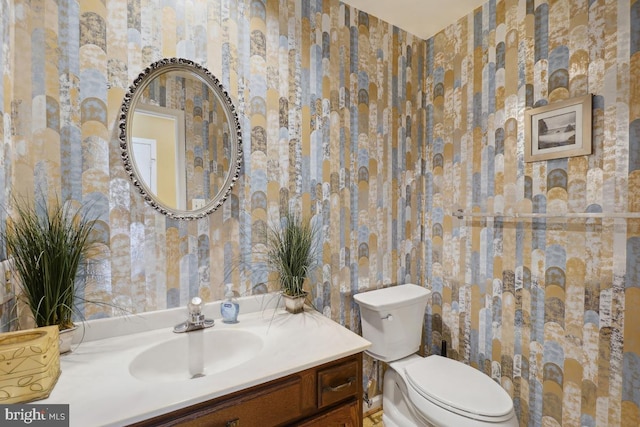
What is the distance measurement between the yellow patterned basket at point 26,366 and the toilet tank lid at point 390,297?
1320mm

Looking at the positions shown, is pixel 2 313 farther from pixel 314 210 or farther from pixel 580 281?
→ pixel 580 281

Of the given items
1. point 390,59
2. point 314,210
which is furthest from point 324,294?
point 390,59

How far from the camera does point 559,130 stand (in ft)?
4.73

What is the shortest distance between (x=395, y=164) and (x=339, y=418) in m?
1.47

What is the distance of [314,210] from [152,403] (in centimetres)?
110

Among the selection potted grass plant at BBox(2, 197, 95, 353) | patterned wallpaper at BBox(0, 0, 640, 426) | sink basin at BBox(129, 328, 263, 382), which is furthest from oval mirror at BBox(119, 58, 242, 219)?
sink basin at BBox(129, 328, 263, 382)

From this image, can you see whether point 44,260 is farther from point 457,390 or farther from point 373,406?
point 373,406

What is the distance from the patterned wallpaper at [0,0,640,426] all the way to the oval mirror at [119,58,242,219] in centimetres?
5

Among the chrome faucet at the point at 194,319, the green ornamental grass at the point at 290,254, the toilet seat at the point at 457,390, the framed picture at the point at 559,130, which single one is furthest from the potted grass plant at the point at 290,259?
the framed picture at the point at 559,130

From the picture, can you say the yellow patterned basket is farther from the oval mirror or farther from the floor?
the floor

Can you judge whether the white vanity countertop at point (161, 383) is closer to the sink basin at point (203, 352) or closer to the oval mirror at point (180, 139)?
the sink basin at point (203, 352)

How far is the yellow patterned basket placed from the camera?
0.73 meters

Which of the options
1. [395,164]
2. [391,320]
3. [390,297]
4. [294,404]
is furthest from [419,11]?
[294,404]

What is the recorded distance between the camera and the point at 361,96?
5.96ft
